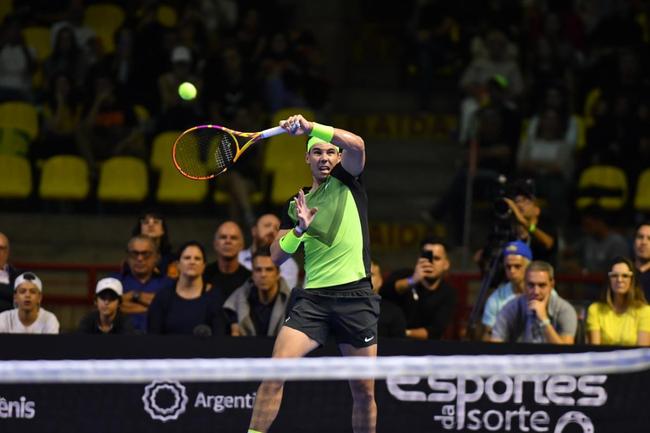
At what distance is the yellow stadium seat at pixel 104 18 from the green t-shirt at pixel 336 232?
1085cm

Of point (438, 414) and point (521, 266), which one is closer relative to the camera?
point (438, 414)

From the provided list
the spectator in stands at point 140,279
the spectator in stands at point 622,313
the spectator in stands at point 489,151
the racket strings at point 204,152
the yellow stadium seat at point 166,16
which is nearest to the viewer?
the racket strings at point 204,152

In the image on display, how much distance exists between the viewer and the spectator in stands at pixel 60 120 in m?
16.9

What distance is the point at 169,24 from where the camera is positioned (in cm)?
1870

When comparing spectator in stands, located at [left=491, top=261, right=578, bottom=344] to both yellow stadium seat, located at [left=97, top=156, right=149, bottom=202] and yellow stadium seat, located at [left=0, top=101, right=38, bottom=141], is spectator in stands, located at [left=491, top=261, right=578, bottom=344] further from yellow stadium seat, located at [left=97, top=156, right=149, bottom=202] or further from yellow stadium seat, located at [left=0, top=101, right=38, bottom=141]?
yellow stadium seat, located at [left=0, top=101, right=38, bottom=141]

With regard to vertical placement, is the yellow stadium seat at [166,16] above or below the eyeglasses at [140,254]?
above

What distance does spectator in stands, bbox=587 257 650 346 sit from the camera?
11.0m

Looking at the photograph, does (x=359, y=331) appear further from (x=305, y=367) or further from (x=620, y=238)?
(x=620, y=238)

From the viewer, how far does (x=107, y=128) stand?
1688cm

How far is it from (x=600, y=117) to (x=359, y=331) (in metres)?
8.71

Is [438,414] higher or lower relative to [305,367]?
lower

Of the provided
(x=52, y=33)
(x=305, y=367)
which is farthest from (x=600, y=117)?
(x=305, y=367)

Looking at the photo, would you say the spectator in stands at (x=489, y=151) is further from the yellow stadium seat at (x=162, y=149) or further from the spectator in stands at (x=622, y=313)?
the spectator in stands at (x=622, y=313)

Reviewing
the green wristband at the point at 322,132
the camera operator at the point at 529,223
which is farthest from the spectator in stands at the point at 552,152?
the green wristband at the point at 322,132
